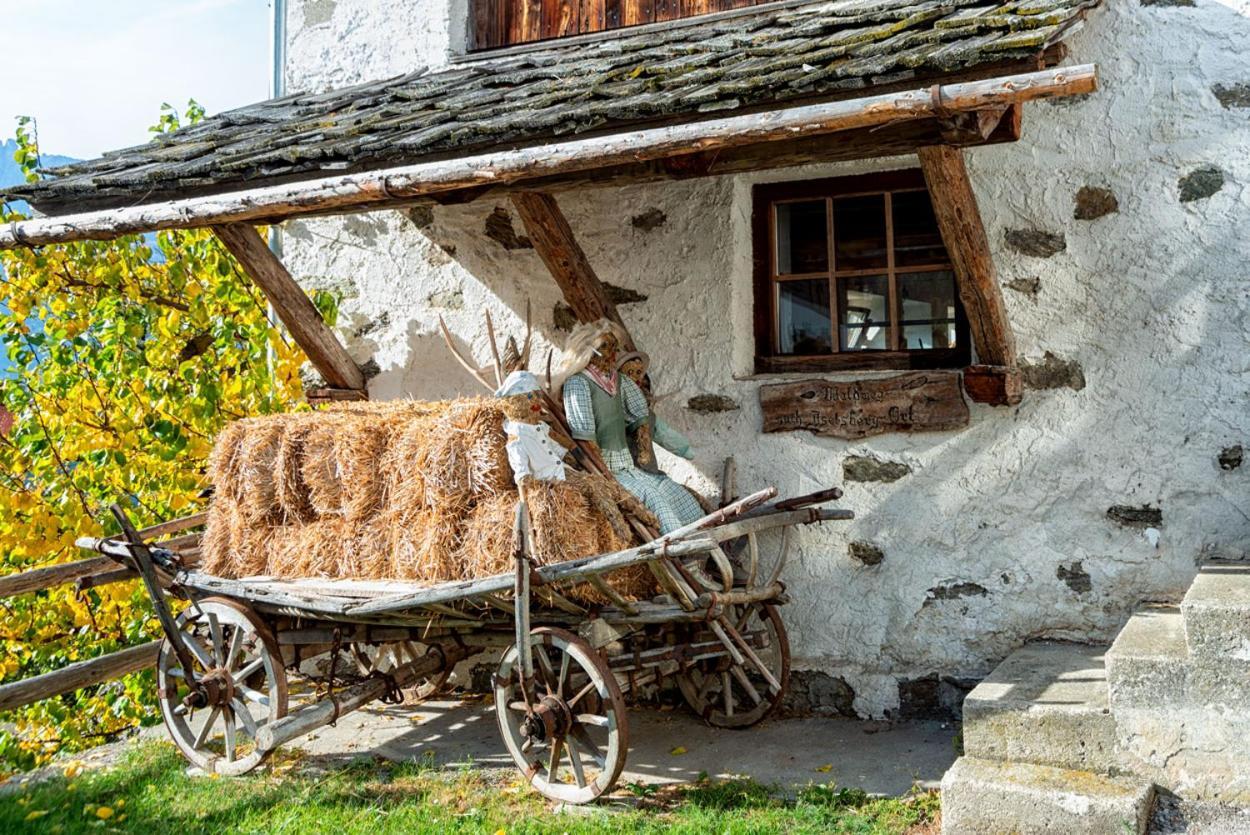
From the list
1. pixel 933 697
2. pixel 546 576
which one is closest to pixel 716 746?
pixel 933 697

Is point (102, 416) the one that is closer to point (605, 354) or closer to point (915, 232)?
point (605, 354)

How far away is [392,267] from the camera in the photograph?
622 centimetres

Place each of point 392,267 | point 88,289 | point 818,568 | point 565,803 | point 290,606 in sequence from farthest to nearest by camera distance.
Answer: point 88,289
point 392,267
point 818,568
point 290,606
point 565,803

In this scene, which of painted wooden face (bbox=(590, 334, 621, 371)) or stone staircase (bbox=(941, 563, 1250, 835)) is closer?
stone staircase (bbox=(941, 563, 1250, 835))

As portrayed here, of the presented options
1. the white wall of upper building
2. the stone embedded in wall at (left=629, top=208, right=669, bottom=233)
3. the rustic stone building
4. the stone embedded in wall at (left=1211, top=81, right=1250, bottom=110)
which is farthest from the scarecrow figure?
the stone embedded in wall at (left=1211, top=81, right=1250, bottom=110)

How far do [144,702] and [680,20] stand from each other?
4658 millimetres

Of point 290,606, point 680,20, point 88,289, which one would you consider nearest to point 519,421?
point 290,606

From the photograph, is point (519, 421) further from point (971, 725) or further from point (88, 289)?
point (88, 289)

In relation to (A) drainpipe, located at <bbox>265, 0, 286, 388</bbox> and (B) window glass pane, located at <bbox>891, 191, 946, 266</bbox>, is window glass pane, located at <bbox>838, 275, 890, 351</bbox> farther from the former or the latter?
(A) drainpipe, located at <bbox>265, 0, 286, 388</bbox>

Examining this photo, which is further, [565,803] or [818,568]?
[818,568]

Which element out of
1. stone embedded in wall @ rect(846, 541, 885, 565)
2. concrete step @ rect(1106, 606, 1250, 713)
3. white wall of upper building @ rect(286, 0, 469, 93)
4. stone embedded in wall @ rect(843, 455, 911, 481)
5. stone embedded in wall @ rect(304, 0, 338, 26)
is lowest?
concrete step @ rect(1106, 606, 1250, 713)

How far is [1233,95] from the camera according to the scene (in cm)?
459

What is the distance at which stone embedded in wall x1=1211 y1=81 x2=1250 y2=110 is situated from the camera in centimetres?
458

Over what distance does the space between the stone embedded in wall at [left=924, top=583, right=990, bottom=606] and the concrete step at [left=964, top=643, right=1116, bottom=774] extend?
34.3 inches
